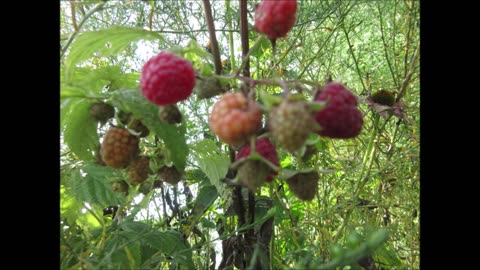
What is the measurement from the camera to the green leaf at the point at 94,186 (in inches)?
25.1

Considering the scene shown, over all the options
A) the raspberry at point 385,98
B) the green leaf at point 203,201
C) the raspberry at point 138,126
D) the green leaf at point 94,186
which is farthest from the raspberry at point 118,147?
the raspberry at point 385,98

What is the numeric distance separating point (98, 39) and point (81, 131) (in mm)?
114

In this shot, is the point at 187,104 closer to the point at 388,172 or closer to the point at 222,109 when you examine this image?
the point at 388,172

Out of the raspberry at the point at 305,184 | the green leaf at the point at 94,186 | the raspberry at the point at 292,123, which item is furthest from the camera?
the green leaf at the point at 94,186

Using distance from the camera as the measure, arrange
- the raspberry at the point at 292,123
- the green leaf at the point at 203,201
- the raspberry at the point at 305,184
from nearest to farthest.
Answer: the raspberry at the point at 292,123
the raspberry at the point at 305,184
the green leaf at the point at 203,201

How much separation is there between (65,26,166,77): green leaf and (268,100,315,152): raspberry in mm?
227

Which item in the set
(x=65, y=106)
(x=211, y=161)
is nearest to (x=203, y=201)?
(x=211, y=161)

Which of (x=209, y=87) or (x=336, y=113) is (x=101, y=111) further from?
(x=336, y=113)

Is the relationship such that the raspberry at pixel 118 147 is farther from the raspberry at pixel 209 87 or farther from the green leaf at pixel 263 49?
the green leaf at pixel 263 49

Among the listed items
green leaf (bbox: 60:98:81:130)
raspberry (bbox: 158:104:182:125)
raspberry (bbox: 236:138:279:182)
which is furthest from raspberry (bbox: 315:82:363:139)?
green leaf (bbox: 60:98:81:130)

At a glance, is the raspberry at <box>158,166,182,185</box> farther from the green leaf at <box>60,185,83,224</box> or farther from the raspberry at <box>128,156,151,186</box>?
the green leaf at <box>60,185,83,224</box>

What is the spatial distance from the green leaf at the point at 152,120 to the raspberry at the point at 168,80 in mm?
54

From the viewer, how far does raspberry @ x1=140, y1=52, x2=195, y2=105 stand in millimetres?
467

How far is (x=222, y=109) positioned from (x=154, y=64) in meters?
0.10
